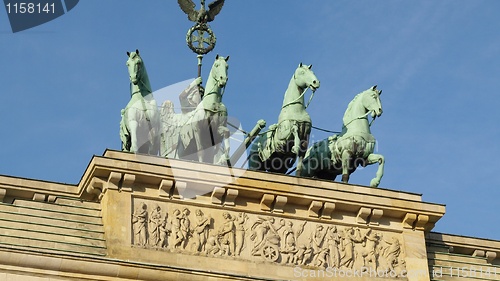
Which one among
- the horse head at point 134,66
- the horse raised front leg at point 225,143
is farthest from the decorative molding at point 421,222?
the horse head at point 134,66

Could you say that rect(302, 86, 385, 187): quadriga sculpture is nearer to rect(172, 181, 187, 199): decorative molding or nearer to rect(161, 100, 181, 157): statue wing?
rect(161, 100, 181, 157): statue wing

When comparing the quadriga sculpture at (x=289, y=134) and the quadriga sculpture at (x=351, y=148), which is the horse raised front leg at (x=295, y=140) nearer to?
the quadriga sculpture at (x=289, y=134)

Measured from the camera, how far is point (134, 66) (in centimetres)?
3222

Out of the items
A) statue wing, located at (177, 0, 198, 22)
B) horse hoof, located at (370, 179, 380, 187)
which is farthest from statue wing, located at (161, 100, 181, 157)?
horse hoof, located at (370, 179, 380, 187)

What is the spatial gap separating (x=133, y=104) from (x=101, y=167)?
7.28 feet

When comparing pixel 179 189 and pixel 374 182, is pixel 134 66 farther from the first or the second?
pixel 374 182

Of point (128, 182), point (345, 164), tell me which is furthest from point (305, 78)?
point (128, 182)

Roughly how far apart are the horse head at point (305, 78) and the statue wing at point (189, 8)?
4.15m

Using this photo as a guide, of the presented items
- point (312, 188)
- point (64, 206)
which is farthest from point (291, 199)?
point (64, 206)

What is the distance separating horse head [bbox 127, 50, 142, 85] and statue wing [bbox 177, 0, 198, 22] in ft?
15.4

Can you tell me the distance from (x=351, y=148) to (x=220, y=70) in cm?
333

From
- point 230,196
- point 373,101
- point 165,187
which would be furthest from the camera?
point 373,101

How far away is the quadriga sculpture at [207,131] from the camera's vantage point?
107ft

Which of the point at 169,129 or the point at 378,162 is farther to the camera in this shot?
the point at 378,162
